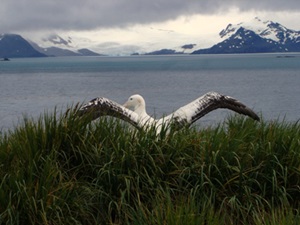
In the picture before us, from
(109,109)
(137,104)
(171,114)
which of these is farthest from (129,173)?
(137,104)

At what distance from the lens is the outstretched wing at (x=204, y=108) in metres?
10.6

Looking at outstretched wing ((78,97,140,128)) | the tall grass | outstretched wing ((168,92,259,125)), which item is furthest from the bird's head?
the tall grass

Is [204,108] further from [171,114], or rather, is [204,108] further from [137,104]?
[137,104]

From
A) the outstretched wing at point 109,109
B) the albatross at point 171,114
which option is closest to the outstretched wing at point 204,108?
the albatross at point 171,114

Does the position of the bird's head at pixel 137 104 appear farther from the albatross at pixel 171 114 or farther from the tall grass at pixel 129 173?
the tall grass at pixel 129 173

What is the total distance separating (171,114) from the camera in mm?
11305

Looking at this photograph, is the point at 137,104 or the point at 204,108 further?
the point at 137,104

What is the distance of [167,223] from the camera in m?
5.29

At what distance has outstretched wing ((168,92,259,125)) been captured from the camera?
1059 centimetres

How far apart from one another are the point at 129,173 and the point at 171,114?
4.64 m

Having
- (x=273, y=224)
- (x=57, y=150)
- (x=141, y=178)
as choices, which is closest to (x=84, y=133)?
(x=57, y=150)

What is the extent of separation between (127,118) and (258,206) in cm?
378

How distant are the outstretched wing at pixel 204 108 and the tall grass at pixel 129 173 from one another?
9.25 ft

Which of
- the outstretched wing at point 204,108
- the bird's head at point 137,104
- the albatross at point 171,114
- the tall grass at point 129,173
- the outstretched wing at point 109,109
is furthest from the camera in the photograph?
the bird's head at point 137,104
